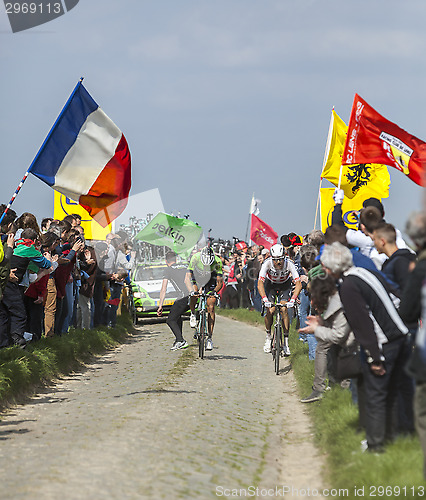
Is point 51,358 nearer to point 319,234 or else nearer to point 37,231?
point 37,231

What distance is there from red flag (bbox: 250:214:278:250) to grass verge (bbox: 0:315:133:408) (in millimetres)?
15955

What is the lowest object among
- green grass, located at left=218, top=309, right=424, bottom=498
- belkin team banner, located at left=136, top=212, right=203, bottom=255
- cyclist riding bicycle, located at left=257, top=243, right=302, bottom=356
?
green grass, located at left=218, top=309, right=424, bottom=498

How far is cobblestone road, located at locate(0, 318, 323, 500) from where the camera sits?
20.2 feet

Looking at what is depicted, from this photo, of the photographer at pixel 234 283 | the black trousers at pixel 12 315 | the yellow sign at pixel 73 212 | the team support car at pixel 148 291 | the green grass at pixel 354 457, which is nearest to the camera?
the green grass at pixel 354 457

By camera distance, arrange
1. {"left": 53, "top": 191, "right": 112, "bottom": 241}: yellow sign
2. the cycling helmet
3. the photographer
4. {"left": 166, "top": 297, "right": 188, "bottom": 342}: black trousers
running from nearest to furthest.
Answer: the cycling helmet → {"left": 166, "top": 297, "right": 188, "bottom": 342}: black trousers → {"left": 53, "top": 191, "right": 112, "bottom": 241}: yellow sign → the photographer

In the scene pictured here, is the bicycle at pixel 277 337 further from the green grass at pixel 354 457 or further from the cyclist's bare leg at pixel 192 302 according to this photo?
the green grass at pixel 354 457

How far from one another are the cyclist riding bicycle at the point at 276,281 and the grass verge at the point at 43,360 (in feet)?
10.5

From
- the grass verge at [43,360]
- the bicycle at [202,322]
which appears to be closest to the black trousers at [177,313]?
the bicycle at [202,322]

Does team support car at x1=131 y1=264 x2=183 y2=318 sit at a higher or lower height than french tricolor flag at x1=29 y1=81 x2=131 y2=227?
lower

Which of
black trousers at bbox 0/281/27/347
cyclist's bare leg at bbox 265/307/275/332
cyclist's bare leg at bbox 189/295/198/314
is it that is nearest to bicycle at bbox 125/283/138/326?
cyclist's bare leg at bbox 189/295/198/314

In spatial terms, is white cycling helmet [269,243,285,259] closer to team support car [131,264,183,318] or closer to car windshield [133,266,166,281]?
team support car [131,264,183,318]

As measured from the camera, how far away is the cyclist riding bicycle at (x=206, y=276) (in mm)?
15742

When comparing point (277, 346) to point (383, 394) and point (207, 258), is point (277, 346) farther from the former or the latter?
point (383, 394)

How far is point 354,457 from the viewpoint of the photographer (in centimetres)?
661
